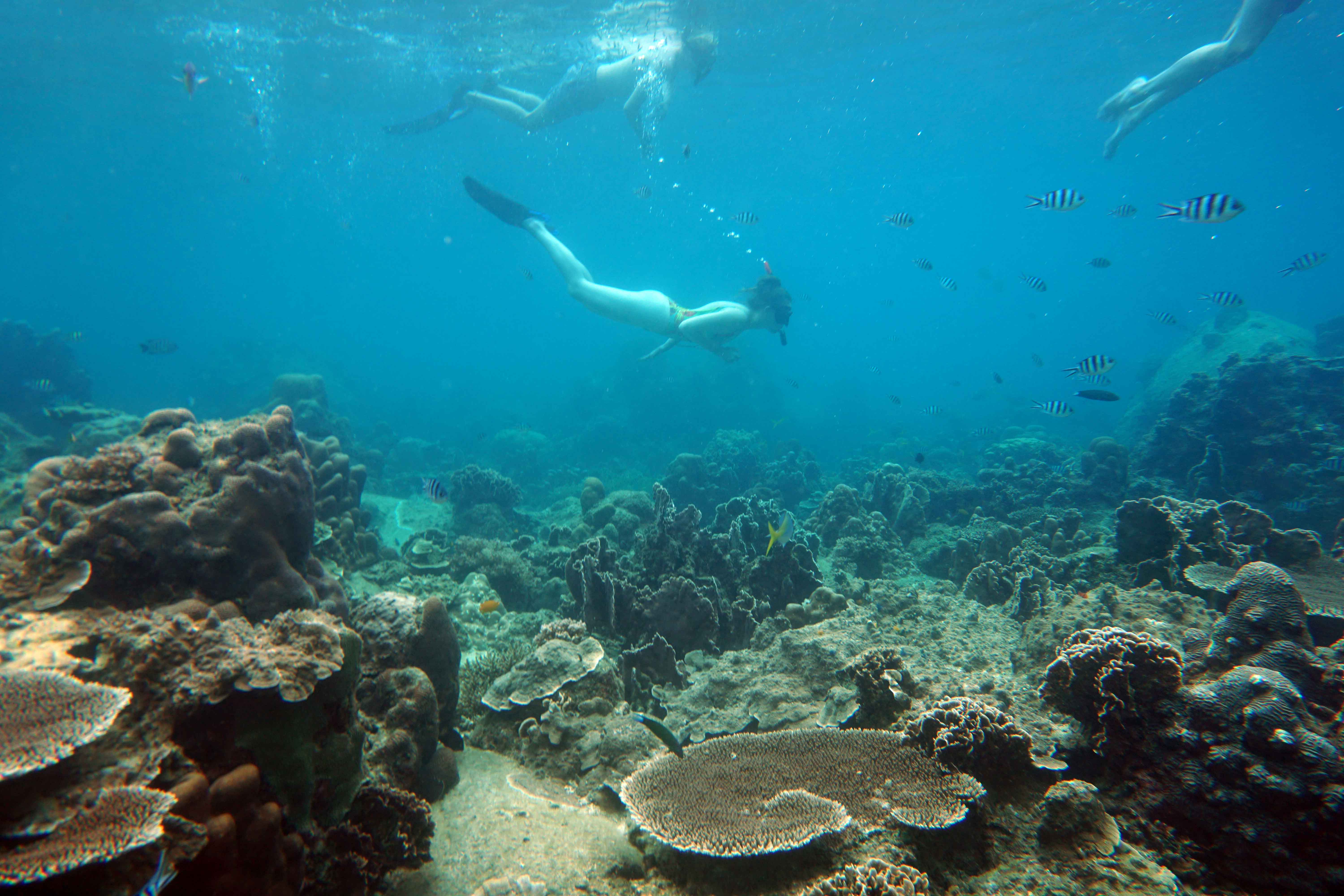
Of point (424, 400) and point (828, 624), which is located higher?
point (424, 400)

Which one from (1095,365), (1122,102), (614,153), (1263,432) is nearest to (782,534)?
(1095,365)

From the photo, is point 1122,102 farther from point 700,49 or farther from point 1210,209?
point 700,49

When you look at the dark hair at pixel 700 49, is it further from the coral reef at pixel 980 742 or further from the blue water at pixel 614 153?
the coral reef at pixel 980 742

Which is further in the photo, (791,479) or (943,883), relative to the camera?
(791,479)

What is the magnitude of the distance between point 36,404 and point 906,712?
26942 millimetres

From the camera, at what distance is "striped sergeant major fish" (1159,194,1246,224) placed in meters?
7.52

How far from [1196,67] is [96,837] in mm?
23454

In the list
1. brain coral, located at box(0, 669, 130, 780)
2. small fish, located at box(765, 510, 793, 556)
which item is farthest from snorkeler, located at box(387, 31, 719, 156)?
brain coral, located at box(0, 669, 130, 780)

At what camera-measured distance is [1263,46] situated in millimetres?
23766

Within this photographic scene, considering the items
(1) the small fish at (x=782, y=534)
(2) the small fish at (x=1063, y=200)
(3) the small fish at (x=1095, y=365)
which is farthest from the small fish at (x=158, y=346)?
(3) the small fish at (x=1095, y=365)

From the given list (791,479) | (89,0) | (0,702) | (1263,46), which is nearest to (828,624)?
(0,702)

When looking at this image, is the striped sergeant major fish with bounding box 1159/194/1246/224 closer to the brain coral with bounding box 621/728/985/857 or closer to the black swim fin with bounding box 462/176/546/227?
the brain coral with bounding box 621/728/985/857

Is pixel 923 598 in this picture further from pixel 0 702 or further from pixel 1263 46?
pixel 1263 46

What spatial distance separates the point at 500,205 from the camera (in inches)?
619
